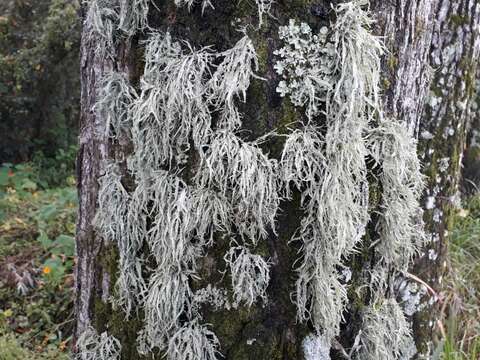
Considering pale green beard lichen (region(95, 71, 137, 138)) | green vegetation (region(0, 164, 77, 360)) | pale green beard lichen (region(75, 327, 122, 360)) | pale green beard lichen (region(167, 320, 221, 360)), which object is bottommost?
green vegetation (region(0, 164, 77, 360))

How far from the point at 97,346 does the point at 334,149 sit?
87 cm

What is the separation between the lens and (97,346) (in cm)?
151

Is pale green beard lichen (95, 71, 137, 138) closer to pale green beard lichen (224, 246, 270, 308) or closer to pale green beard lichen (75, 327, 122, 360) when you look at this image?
pale green beard lichen (224, 246, 270, 308)

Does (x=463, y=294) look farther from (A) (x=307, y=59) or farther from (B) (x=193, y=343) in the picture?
(A) (x=307, y=59)

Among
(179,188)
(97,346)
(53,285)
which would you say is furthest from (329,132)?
(53,285)

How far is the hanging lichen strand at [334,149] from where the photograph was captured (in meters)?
1.22

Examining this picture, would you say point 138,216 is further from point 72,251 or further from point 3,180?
point 3,180

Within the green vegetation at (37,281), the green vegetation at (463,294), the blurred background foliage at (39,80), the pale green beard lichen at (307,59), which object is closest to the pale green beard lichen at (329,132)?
the pale green beard lichen at (307,59)

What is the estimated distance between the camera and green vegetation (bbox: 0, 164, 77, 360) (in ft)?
9.98

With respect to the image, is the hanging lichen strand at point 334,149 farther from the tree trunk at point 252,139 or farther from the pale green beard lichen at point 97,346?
the pale green beard lichen at point 97,346

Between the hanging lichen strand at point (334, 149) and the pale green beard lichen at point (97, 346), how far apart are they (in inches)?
21.8

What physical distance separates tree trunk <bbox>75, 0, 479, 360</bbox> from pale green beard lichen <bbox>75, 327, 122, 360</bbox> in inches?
0.7

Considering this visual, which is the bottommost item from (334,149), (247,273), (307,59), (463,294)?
(463,294)

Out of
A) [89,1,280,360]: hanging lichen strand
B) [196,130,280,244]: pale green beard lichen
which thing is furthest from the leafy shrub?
[196,130,280,244]: pale green beard lichen
